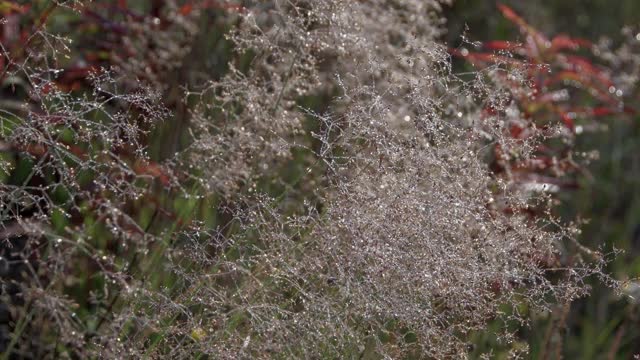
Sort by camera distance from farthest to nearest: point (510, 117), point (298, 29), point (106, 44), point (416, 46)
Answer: point (106, 44) < point (510, 117) < point (298, 29) < point (416, 46)

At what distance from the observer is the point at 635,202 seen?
390cm

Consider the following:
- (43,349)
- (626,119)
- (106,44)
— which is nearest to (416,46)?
(43,349)

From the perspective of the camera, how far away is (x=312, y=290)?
1.82m

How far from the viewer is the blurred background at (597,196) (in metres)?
2.88

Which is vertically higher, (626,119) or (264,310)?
(264,310)

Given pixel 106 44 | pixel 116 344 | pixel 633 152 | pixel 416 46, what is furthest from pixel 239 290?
pixel 633 152

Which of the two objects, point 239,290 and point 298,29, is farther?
point 298,29

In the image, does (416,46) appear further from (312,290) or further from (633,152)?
(633,152)

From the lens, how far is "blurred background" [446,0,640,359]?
9.46 ft

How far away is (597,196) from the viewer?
3934mm

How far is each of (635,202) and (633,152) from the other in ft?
1.18

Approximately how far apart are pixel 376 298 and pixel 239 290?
0.71 feet

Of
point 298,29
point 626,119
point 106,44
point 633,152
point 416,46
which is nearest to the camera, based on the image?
point 416,46

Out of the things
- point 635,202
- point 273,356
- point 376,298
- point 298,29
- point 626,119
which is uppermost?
point 298,29
